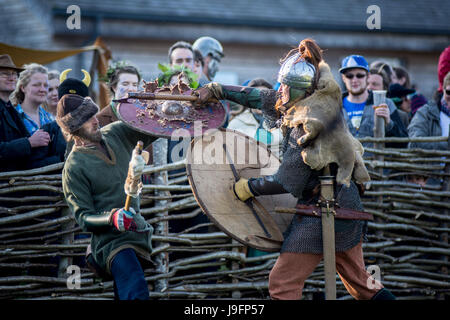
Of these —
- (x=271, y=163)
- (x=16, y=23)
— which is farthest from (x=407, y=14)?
(x=271, y=163)

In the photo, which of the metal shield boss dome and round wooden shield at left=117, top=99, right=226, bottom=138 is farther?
round wooden shield at left=117, top=99, right=226, bottom=138

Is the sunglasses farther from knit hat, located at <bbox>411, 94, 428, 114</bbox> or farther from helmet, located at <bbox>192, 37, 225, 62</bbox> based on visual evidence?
helmet, located at <bbox>192, 37, 225, 62</bbox>

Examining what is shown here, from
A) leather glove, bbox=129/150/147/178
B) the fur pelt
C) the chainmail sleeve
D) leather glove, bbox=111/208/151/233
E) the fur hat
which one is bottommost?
leather glove, bbox=111/208/151/233

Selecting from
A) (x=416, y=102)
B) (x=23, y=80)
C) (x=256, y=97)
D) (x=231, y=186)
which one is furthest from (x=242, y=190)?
(x=416, y=102)

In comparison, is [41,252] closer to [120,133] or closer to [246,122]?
[120,133]

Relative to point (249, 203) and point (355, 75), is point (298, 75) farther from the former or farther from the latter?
point (355, 75)

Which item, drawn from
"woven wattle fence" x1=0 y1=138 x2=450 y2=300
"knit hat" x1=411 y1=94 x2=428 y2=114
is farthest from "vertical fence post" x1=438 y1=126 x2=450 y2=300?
"knit hat" x1=411 y1=94 x2=428 y2=114

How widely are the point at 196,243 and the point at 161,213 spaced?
41 centimetres

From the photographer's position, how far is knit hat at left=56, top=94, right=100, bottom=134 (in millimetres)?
3979

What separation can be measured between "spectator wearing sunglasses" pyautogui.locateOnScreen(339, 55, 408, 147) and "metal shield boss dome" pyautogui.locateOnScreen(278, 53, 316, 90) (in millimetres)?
2296

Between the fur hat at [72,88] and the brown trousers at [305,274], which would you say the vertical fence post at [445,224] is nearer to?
the brown trousers at [305,274]

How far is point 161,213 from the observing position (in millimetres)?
5383

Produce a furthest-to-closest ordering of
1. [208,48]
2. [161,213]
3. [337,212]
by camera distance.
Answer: [208,48] → [161,213] → [337,212]

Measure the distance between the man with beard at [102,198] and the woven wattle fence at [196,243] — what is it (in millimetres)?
1214
